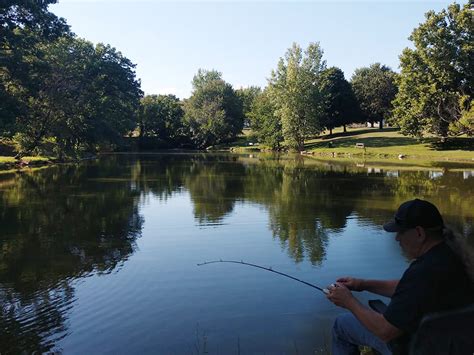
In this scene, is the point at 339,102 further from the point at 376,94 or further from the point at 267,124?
the point at 267,124

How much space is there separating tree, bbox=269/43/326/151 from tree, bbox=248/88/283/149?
5206mm

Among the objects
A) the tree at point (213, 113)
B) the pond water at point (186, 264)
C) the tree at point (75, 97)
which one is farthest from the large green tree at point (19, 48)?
the tree at point (213, 113)

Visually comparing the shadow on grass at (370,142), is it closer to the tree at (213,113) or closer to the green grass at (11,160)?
the tree at (213,113)

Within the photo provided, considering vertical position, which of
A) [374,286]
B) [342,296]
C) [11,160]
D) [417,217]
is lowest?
[374,286]

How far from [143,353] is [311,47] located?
281ft

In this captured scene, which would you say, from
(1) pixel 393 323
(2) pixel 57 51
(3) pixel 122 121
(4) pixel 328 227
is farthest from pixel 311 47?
(1) pixel 393 323

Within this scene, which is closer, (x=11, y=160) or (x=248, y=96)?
(x=11, y=160)

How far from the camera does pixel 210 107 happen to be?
4530 inches

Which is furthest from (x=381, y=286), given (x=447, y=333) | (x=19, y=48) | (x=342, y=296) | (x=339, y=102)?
(x=339, y=102)

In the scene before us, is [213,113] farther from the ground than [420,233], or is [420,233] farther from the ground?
[213,113]

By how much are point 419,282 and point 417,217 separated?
56 cm

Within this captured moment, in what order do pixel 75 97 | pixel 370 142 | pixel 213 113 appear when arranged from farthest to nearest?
pixel 213 113 → pixel 370 142 → pixel 75 97

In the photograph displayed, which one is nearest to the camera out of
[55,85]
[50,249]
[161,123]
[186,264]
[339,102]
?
[186,264]

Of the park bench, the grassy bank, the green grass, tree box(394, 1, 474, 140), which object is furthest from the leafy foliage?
tree box(394, 1, 474, 140)
